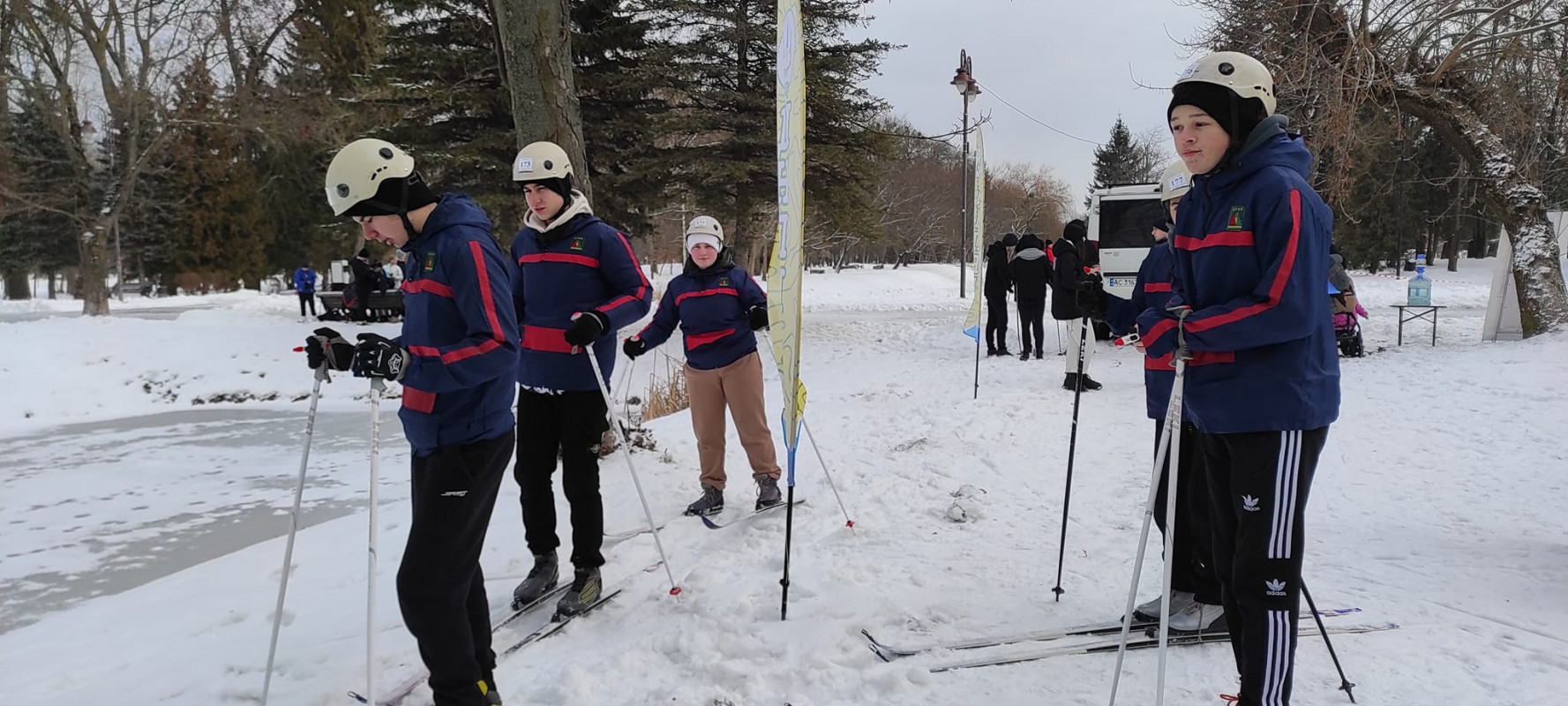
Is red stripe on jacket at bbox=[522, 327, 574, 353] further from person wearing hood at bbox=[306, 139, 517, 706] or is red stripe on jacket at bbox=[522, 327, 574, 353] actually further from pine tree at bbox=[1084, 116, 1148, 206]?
pine tree at bbox=[1084, 116, 1148, 206]

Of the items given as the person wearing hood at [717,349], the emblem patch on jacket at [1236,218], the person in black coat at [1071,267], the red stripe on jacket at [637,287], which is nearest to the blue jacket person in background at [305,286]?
the person in black coat at [1071,267]

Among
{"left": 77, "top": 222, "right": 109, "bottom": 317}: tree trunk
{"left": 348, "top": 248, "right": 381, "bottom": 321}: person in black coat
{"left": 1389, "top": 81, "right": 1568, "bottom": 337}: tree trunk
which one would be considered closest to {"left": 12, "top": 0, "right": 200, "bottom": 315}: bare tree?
{"left": 77, "top": 222, "right": 109, "bottom": 317}: tree trunk

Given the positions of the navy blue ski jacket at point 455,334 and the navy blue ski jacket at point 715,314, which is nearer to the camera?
the navy blue ski jacket at point 455,334

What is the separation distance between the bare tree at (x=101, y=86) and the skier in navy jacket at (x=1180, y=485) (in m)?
24.1

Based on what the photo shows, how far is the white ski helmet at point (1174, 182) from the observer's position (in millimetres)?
3377

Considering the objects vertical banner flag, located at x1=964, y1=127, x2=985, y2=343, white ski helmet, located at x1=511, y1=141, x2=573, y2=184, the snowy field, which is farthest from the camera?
vertical banner flag, located at x1=964, y1=127, x2=985, y2=343

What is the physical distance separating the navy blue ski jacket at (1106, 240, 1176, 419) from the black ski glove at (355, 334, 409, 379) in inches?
106

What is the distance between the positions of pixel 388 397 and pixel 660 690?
10.4m

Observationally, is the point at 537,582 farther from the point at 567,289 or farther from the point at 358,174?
the point at 358,174

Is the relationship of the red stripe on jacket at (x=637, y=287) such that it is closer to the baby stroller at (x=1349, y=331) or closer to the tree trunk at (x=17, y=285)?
the baby stroller at (x=1349, y=331)

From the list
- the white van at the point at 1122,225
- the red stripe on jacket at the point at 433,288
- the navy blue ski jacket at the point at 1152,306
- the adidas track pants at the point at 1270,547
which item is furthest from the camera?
the white van at the point at 1122,225

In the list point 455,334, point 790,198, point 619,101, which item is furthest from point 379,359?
point 619,101

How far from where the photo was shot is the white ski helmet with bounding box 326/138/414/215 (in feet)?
7.94

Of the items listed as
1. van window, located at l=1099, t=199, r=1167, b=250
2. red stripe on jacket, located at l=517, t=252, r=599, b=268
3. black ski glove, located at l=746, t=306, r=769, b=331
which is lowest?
black ski glove, located at l=746, t=306, r=769, b=331
